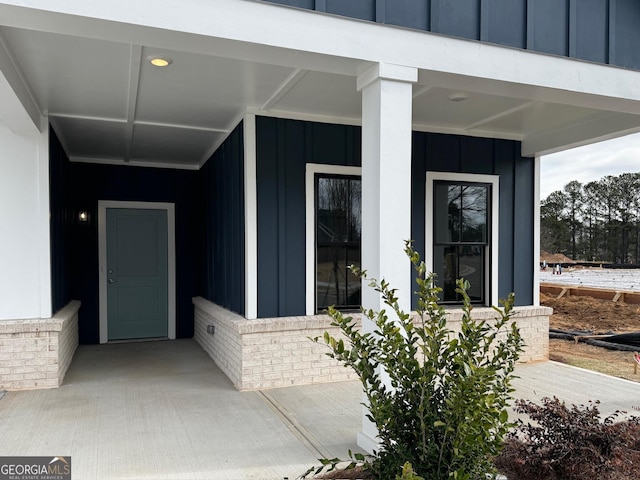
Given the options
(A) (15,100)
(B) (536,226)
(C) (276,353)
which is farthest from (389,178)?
(B) (536,226)

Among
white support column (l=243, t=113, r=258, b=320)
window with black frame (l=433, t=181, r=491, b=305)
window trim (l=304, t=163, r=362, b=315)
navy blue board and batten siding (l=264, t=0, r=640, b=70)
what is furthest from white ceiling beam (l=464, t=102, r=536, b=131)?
white support column (l=243, t=113, r=258, b=320)

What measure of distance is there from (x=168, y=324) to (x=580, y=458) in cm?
615

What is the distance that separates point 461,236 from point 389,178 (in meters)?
3.01

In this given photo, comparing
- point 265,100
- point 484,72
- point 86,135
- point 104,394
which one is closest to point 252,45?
point 484,72

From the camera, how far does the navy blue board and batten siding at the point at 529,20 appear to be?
302 cm

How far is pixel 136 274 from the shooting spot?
7.36 m

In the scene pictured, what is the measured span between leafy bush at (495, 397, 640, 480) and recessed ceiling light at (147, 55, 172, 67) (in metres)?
3.30

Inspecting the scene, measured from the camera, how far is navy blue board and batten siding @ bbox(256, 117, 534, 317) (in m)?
4.90

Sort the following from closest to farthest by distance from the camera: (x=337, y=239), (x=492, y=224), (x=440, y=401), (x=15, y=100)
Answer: (x=440, y=401)
(x=15, y=100)
(x=337, y=239)
(x=492, y=224)

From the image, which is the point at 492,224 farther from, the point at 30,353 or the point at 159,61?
the point at 30,353

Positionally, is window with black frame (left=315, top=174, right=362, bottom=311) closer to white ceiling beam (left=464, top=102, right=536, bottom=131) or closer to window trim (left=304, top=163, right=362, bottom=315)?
window trim (left=304, top=163, right=362, bottom=315)

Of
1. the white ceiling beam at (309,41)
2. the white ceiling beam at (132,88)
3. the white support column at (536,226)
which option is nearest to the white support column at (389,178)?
the white ceiling beam at (309,41)

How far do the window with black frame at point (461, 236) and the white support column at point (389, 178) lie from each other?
2.70 metres

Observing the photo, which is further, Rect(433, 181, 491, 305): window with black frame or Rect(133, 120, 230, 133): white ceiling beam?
Rect(433, 181, 491, 305): window with black frame
